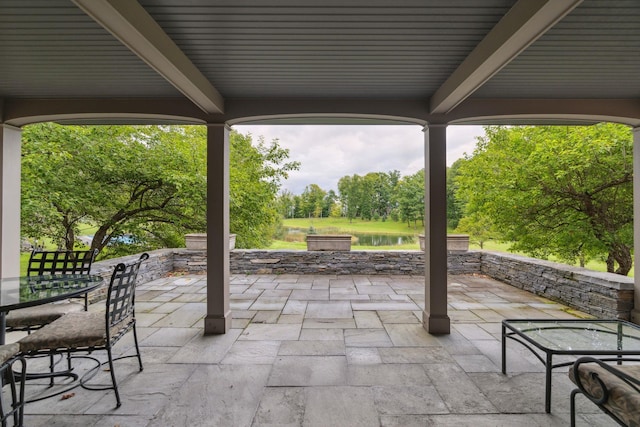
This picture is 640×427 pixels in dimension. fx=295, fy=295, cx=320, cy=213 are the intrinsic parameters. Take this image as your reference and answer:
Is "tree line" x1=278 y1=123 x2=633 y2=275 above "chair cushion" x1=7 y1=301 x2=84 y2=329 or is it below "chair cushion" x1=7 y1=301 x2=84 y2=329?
above

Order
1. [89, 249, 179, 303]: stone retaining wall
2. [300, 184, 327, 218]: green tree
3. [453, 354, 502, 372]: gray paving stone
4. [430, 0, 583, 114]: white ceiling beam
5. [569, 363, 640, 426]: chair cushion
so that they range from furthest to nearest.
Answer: [300, 184, 327, 218]: green tree
[89, 249, 179, 303]: stone retaining wall
[453, 354, 502, 372]: gray paving stone
[430, 0, 583, 114]: white ceiling beam
[569, 363, 640, 426]: chair cushion

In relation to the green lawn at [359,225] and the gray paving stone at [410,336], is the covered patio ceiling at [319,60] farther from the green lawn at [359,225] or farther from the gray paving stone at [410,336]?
the green lawn at [359,225]

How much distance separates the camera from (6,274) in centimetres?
321

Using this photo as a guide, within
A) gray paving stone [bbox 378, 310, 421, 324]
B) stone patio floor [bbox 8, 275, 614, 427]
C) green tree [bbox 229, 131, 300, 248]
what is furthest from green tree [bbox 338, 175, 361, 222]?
gray paving stone [bbox 378, 310, 421, 324]

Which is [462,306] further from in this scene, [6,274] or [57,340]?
[6,274]

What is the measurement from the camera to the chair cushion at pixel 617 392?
1.31m

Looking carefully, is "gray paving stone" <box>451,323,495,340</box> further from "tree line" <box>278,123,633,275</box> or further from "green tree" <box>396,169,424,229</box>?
"green tree" <box>396,169,424,229</box>

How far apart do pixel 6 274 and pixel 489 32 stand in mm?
5089

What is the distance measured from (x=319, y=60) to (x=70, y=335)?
265cm

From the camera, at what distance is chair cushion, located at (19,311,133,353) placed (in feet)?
6.04

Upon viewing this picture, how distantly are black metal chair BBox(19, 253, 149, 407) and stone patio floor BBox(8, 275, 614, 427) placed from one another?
0.35 m

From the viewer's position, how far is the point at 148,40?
1848 mm

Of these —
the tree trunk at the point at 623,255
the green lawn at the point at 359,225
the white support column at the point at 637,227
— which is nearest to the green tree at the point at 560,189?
the tree trunk at the point at 623,255

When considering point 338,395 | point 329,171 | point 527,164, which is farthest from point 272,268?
point 329,171
